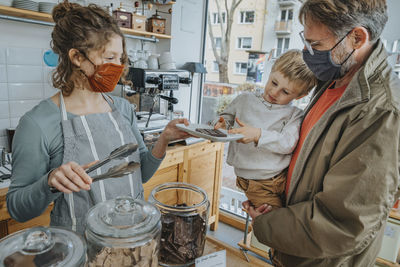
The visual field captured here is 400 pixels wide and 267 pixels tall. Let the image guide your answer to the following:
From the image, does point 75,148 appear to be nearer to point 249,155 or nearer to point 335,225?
point 249,155

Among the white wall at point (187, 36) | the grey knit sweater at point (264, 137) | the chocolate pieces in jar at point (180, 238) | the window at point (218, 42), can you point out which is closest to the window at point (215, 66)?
the window at point (218, 42)

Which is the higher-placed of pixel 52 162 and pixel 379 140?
pixel 379 140

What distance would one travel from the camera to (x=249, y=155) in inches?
45.6

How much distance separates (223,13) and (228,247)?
336 centimetres

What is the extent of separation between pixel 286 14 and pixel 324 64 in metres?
2.89

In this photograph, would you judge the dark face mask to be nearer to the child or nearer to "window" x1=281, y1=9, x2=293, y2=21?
the child

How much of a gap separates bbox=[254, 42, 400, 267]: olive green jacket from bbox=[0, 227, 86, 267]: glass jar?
2.06 feet

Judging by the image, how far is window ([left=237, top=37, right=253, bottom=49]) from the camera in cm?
396

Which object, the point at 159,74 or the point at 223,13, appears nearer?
the point at 159,74

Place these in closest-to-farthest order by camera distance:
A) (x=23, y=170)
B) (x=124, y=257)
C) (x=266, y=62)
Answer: (x=124, y=257) < (x=23, y=170) < (x=266, y=62)

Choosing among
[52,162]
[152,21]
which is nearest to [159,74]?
[152,21]

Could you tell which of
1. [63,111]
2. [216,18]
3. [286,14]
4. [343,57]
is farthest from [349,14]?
[216,18]

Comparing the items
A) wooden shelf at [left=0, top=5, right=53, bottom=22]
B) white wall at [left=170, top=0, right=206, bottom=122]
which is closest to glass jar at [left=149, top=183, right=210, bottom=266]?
wooden shelf at [left=0, top=5, right=53, bottom=22]

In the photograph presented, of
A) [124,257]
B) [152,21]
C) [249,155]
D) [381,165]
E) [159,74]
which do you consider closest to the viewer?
[124,257]
